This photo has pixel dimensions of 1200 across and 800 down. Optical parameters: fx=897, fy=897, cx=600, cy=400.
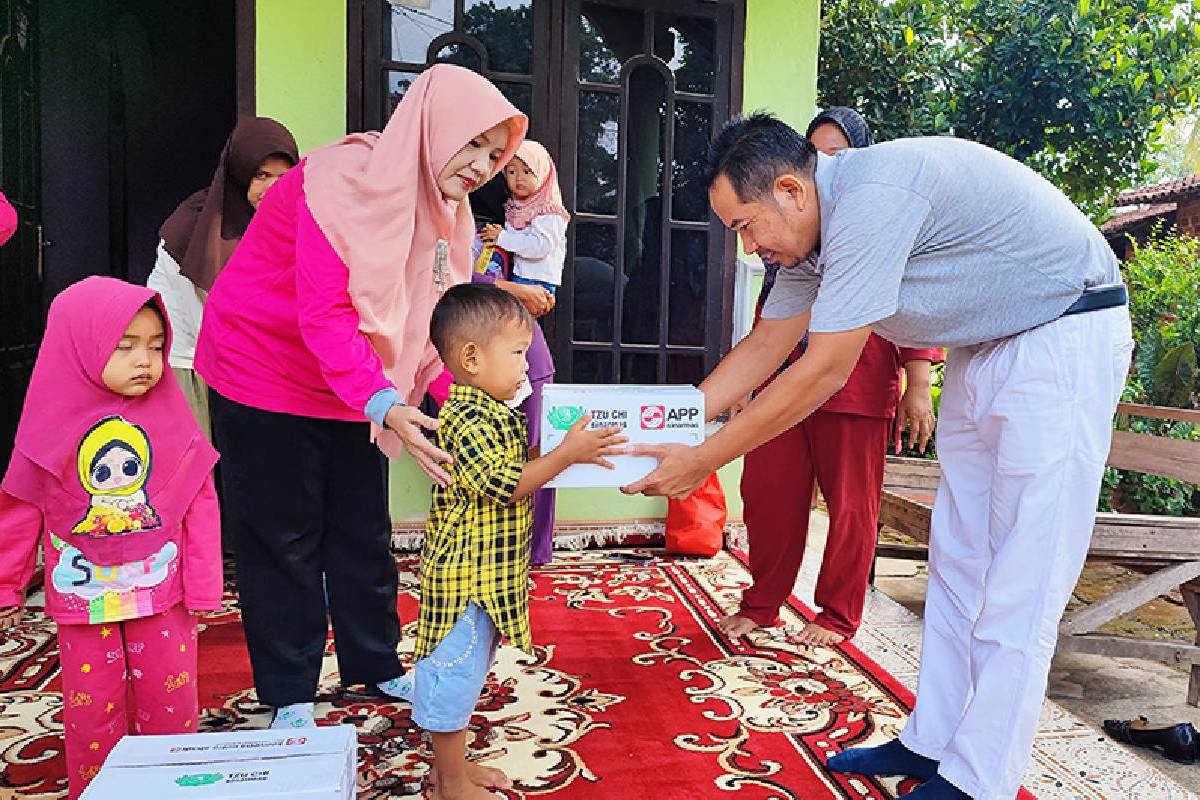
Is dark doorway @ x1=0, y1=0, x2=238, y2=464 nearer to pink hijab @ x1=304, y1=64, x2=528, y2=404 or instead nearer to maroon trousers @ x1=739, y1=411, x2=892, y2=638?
pink hijab @ x1=304, y1=64, x2=528, y2=404

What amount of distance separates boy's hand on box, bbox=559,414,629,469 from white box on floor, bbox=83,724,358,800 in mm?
609

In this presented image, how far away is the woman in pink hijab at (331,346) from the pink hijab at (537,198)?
4.04ft

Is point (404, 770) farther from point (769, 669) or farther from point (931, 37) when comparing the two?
point (931, 37)

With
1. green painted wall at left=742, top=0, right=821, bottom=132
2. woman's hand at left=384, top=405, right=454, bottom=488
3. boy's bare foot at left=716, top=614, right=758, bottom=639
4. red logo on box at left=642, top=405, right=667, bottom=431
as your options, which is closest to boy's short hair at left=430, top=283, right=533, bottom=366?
woman's hand at left=384, top=405, right=454, bottom=488

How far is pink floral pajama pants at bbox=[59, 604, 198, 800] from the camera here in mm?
1664

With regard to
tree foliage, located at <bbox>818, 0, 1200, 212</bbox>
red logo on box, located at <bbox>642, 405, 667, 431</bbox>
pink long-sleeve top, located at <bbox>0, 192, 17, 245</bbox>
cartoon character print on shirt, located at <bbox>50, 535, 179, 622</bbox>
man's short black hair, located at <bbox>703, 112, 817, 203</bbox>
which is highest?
tree foliage, located at <bbox>818, 0, 1200, 212</bbox>

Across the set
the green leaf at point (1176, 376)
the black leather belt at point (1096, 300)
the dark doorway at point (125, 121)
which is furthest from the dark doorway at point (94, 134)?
the green leaf at point (1176, 376)

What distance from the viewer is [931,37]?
7.57 metres

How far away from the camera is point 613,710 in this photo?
2227mm

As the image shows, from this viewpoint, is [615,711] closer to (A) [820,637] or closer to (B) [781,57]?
(A) [820,637]

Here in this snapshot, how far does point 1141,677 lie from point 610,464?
2555 millimetres

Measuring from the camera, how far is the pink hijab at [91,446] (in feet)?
5.33

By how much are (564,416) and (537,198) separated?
5.98ft

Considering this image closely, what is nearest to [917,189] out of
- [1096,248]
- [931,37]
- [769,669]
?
[1096,248]
